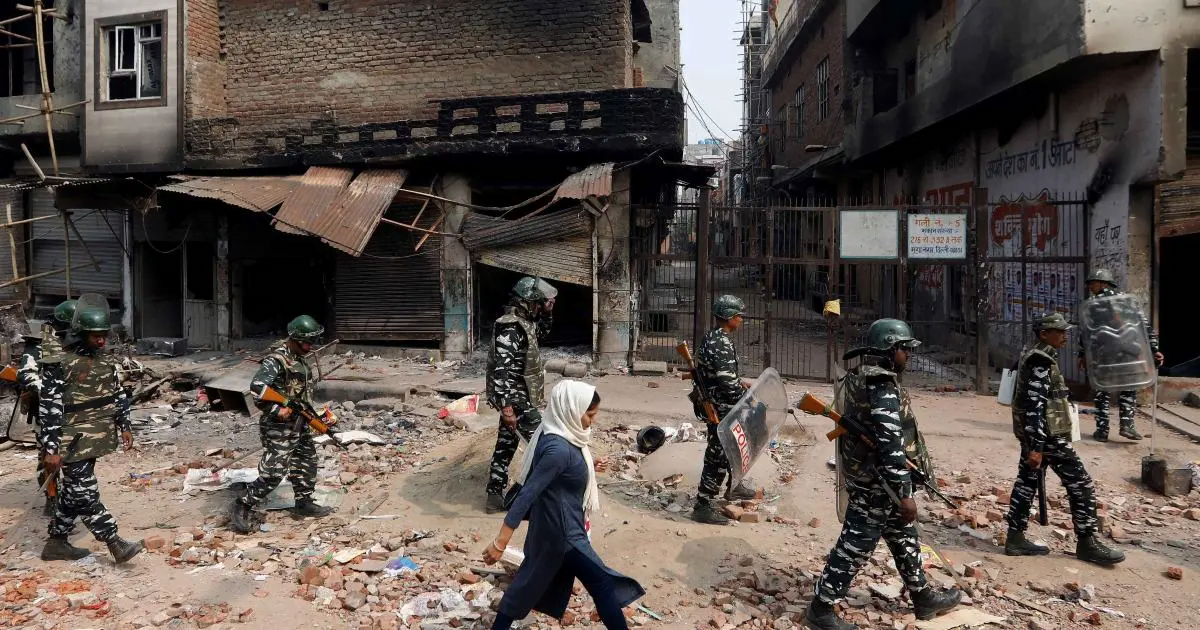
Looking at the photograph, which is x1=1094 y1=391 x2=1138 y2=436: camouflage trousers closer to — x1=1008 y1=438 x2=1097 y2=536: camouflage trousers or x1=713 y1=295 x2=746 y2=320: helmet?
x1=1008 y1=438 x2=1097 y2=536: camouflage trousers

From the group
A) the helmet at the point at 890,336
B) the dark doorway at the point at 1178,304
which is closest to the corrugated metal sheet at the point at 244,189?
the helmet at the point at 890,336

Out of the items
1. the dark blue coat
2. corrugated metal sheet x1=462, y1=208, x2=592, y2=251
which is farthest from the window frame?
the dark blue coat

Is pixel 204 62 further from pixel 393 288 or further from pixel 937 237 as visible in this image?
pixel 937 237

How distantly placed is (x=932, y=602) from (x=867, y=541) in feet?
1.74

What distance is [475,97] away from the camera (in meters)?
11.8

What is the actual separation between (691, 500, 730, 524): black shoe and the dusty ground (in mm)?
89

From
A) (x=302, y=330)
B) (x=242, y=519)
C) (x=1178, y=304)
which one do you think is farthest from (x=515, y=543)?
(x=1178, y=304)

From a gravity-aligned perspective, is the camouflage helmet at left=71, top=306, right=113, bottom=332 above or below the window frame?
below

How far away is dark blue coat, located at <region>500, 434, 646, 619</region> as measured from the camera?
341 cm

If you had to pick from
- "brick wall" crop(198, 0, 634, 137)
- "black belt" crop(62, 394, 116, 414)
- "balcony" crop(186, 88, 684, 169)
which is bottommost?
"black belt" crop(62, 394, 116, 414)

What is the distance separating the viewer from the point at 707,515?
5500 mm

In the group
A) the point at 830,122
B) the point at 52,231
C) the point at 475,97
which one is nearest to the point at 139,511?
the point at 475,97

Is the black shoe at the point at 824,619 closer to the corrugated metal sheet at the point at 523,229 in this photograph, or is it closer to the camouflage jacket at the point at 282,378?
the camouflage jacket at the point at 282,378

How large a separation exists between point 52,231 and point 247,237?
5284mm
